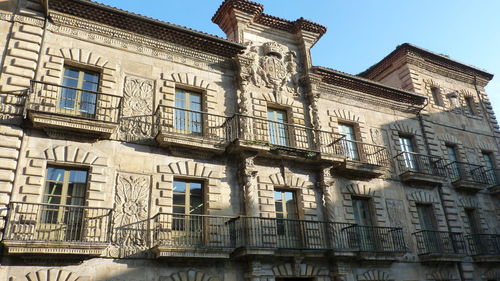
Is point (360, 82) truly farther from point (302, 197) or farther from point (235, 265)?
point (235, 265)

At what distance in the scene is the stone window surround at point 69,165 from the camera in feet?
32.9

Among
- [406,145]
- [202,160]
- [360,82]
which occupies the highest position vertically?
[360,82]

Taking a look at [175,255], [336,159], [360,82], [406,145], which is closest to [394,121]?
[406,145]

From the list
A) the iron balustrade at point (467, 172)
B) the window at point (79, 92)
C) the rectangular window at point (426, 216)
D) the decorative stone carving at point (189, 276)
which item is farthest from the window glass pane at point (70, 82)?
the iron balustrade at point (467, 172)

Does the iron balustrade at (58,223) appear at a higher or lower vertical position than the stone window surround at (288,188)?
lower

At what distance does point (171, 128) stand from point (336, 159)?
586cm

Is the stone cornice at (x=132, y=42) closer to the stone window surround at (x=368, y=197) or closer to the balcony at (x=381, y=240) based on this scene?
the stone window surround at (x=368, y=197)

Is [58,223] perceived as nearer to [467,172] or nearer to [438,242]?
[438,242]

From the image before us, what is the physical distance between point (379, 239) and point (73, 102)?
11097 mm

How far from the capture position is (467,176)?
60.5ft

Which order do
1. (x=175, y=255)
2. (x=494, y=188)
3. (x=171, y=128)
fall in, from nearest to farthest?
(x=175, y=255) → (x=171, y=128) → (x=494, y=188)

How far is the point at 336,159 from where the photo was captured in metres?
14.3

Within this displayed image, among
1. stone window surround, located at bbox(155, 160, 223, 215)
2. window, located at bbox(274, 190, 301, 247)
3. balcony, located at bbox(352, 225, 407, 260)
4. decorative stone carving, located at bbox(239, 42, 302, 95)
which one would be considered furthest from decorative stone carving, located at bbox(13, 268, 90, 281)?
balcony, located at bbox(352, 225, 407, 260)

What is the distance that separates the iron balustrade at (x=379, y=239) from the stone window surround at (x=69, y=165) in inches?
329
